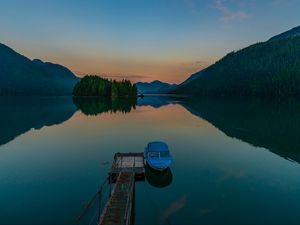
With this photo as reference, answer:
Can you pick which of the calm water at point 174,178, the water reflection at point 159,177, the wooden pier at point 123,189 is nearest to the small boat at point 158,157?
the water reflection at point 159,177

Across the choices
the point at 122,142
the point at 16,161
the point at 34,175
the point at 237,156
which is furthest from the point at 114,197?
the point at 122,142

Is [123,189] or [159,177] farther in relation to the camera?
[159,177]

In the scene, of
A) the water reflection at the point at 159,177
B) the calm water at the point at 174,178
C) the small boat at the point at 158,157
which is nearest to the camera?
the calm water at the point at 174,178

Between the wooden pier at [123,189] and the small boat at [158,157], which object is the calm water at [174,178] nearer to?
the wooden pier at [123,189]

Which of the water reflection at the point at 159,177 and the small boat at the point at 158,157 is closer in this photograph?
the water reflection at the point at 159,177

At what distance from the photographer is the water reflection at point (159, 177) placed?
3076 centimetres

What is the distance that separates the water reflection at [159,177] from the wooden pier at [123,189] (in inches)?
56.1

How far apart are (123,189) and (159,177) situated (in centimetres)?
834

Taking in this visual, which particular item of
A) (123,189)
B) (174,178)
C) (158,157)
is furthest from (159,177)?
(123,189)

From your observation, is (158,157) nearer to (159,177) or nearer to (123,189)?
(159,177)

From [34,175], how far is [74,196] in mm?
10449

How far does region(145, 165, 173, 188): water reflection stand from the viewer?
3076 cm

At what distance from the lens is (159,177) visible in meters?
32.8

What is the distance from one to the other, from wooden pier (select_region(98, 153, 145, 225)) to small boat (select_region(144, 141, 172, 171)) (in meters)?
1.66
